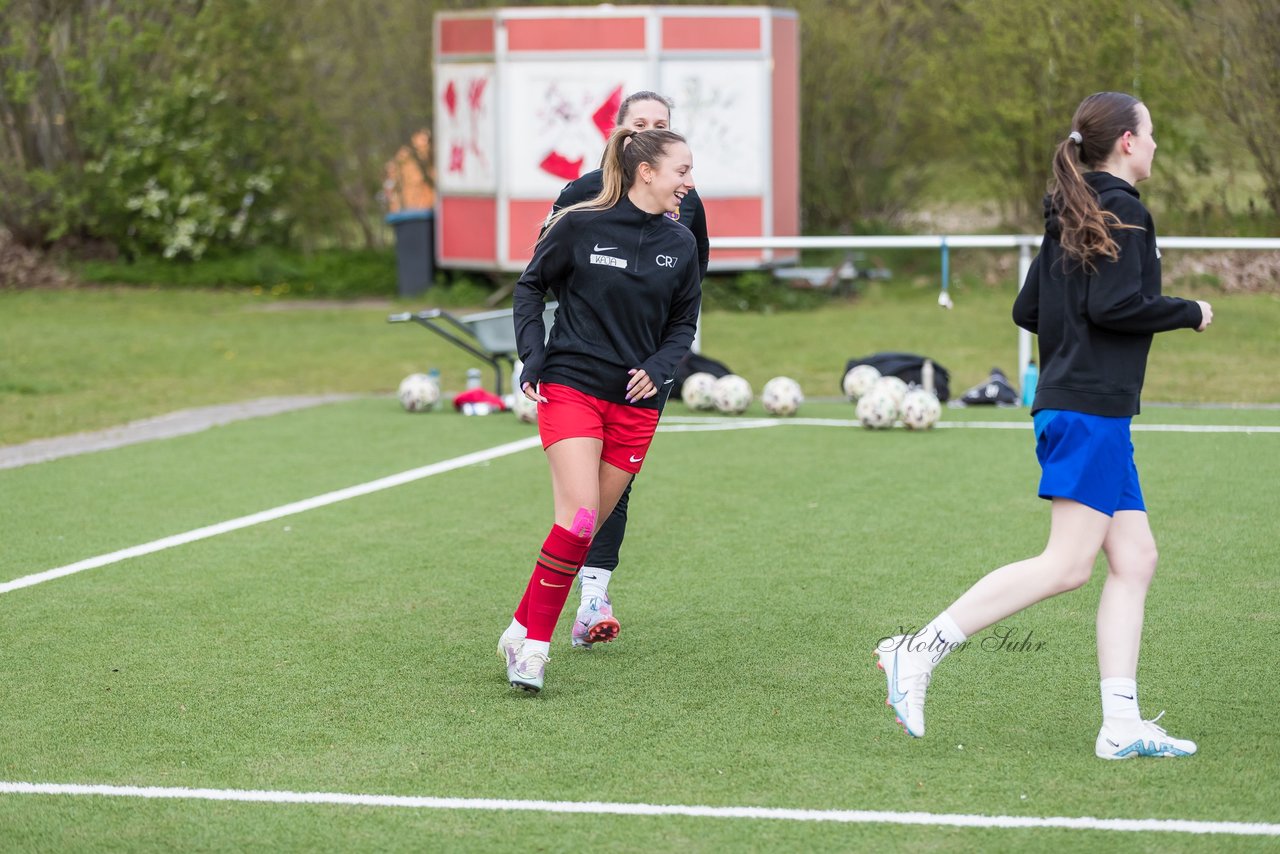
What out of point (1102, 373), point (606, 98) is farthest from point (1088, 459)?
point (606, 98)

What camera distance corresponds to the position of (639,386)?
4.86 metres

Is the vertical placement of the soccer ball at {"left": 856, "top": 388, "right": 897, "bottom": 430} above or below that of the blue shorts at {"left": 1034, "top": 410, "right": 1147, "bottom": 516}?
below

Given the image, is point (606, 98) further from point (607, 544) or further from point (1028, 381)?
point (607, 544)

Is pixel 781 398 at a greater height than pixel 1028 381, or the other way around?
pixel 1028 381

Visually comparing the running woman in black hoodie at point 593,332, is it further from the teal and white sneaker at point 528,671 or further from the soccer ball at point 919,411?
the soccer ball at point 919,411

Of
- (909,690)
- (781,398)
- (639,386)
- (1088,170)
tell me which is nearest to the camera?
(1088,170)

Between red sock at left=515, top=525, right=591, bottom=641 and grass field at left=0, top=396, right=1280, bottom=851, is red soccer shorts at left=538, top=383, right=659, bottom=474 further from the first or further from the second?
grass field at left=0, top=396, right=1280, bottom=851

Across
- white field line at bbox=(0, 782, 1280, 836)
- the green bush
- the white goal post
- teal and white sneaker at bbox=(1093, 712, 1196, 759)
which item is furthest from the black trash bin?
teal and white sneaker at bbox=(1093, 712, 1196, 759)

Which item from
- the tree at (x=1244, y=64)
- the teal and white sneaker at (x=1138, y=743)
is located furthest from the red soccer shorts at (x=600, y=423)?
the tree at (x=1244, y=64)

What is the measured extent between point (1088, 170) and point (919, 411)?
→ 614 centimetres

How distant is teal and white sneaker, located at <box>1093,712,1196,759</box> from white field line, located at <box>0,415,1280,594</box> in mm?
4417

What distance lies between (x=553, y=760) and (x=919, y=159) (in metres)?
18.0

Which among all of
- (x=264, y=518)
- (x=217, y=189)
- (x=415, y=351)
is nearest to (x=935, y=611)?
(x=264, y=518)

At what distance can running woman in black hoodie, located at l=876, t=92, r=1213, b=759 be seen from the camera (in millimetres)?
4059
